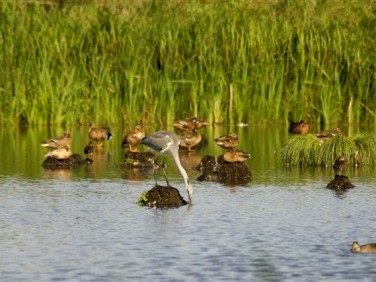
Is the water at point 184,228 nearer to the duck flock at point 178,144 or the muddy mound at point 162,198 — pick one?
the muddy mound at point 162,198

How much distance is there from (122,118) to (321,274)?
17024mm

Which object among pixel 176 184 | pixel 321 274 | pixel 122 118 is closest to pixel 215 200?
pixel 176 184

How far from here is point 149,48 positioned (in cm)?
2927

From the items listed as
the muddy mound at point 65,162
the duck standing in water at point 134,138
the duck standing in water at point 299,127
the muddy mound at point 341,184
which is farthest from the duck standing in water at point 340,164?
the duck standing in water at point 299,127

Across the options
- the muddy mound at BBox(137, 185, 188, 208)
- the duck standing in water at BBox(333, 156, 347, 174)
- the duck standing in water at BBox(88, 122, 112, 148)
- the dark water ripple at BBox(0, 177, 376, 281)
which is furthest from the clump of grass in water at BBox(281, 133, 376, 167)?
the muddy mound at BBox(137, 185, 188, 208)

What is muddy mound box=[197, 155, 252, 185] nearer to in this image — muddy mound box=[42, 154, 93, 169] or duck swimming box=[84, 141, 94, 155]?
muddy mound box=[42, 154, 93, 169]

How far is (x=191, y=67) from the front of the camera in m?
29.0

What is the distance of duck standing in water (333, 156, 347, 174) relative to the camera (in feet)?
67.7

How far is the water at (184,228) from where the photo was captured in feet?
41.0

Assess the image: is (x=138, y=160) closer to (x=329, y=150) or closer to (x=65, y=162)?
(x=65, y=162)

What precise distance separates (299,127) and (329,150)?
499 centimetres

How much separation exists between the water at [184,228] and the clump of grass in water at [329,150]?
1.71 feet

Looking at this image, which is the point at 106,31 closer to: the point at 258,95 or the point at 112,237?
the point at 258,95

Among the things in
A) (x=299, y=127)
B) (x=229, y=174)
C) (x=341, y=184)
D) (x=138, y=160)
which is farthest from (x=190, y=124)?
(x=341, y=184)
